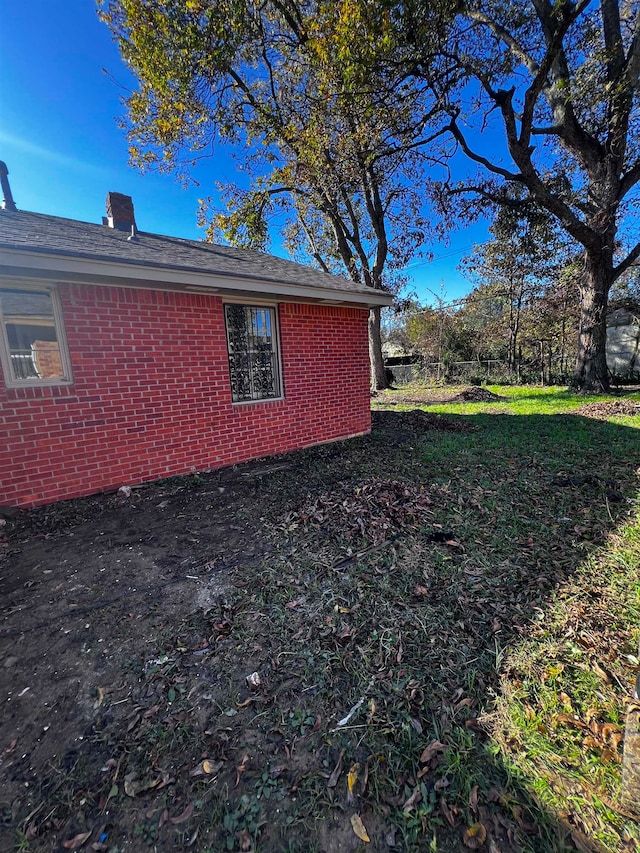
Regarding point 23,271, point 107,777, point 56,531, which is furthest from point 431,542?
point 23,271

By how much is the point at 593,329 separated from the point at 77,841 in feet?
48.0

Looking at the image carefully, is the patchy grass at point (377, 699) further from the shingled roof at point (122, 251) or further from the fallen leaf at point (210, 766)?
the shingled roof at point (122, 251)

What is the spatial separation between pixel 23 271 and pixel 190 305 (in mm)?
1850

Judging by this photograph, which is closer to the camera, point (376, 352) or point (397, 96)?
point (397, 96)

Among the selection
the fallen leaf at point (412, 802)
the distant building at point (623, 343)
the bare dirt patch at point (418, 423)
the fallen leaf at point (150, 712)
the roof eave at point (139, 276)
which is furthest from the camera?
the distant building at point (623, 343)

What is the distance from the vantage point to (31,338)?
3947 mm

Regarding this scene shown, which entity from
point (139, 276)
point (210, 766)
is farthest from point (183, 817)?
point (139, 276)

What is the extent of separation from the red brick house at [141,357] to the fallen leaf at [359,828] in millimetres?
4393

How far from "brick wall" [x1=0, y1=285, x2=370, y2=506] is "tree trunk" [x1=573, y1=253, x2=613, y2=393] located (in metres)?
9.80

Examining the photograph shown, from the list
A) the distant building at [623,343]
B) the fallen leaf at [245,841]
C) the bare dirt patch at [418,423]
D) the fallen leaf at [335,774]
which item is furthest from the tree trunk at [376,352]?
the fallen leaf at [245,841]

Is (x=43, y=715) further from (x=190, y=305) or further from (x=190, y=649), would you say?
(x=190, y=305)

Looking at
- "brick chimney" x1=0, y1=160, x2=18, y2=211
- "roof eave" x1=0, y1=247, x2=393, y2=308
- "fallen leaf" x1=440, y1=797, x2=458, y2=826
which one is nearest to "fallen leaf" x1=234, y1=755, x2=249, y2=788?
"fallen leaf" x1=440, y1=797, x2=458, y2=826

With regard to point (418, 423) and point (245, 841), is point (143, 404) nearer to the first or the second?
point (245, 841)

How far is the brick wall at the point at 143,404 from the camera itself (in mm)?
4062
